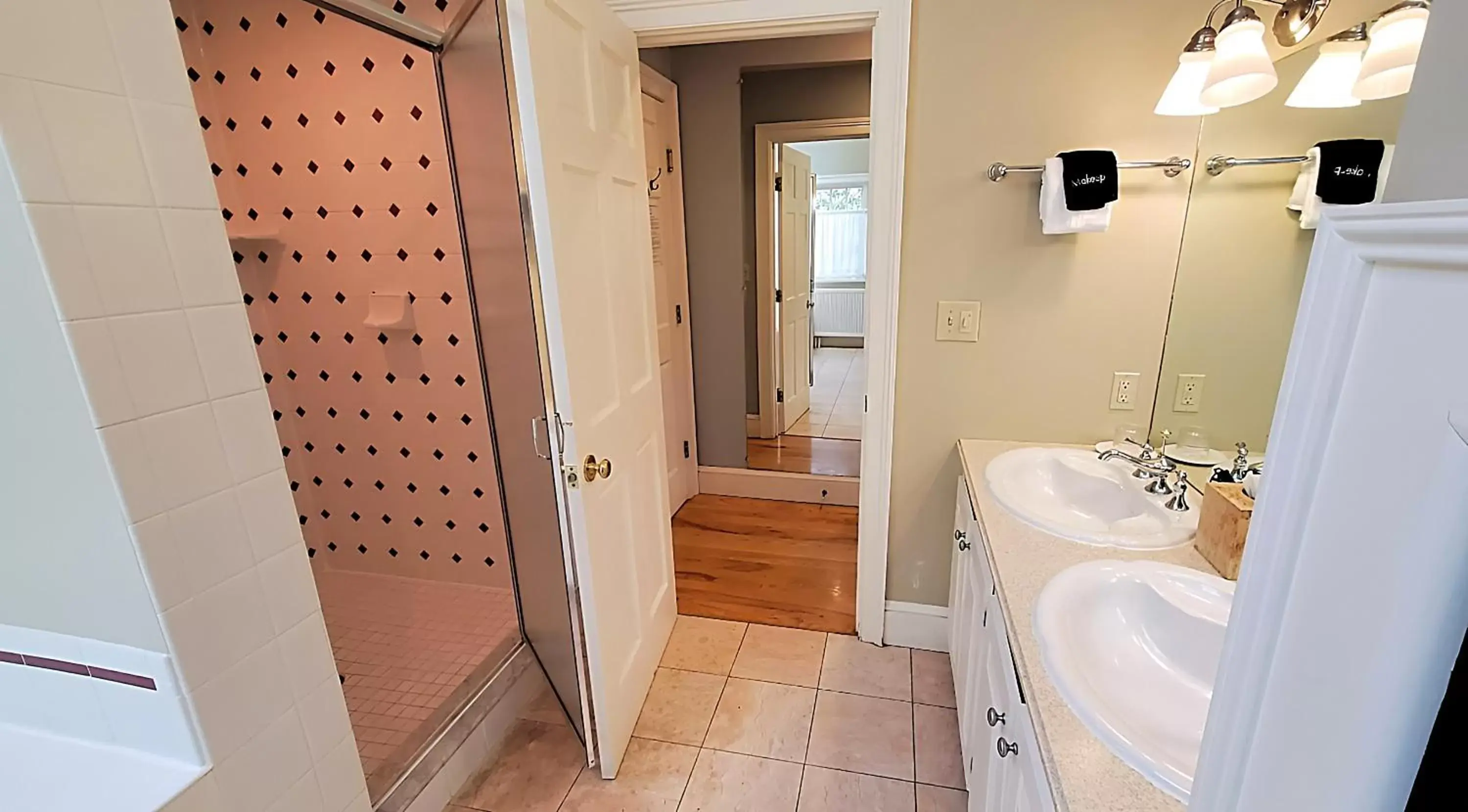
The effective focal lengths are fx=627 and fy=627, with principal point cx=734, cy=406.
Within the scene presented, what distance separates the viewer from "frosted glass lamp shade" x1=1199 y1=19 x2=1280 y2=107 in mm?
1353

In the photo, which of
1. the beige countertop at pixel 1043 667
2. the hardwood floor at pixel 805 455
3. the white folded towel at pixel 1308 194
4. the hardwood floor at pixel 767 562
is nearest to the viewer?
the beige countertop at pixel 1043 667

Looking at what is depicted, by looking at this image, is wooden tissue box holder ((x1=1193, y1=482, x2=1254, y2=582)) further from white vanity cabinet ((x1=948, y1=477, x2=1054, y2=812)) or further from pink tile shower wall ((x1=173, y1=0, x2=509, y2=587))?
pink tile shower wall ((x1=173, y1=0, x2=509, y2=587))

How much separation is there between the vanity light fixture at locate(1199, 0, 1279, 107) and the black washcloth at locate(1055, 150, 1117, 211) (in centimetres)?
26

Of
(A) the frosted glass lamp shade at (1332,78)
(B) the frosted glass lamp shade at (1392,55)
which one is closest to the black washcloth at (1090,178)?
(A) the frosted glass lamp shade at (1332,78)

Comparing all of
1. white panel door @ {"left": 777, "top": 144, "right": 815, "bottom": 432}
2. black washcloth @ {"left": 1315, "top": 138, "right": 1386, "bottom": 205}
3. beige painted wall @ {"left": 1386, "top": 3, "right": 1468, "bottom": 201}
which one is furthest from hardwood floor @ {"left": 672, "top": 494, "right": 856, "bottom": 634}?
beige painted wall @ {"left": 1386, "top": 3, "right": 1468, "bottom": 201}

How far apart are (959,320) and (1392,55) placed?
1.04 meters

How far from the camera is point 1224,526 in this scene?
1224 mm

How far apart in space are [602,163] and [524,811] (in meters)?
1.74

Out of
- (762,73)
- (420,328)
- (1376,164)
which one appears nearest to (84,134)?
(420,328)

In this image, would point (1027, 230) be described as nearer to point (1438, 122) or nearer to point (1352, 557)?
point (1438, 122)

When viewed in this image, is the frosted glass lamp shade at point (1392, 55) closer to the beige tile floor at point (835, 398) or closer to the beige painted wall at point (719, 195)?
the beige painted wall at point (719, 195)

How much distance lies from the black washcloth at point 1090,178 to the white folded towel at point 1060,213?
19mm

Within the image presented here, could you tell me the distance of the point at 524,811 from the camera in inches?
66.2

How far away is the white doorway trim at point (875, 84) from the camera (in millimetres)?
1776
